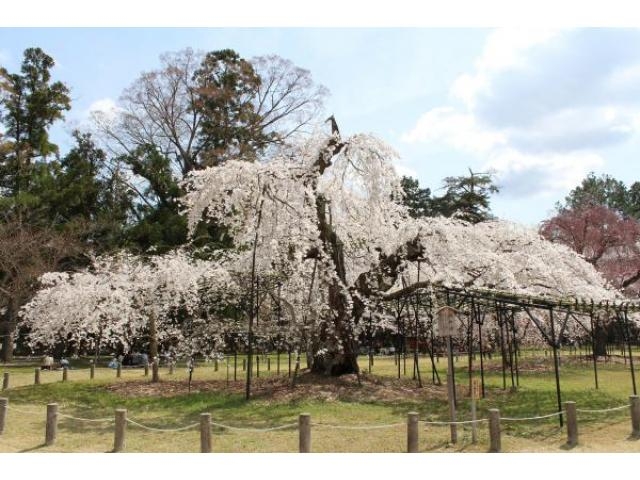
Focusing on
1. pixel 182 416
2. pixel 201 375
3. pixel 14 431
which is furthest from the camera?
pixel 201 375

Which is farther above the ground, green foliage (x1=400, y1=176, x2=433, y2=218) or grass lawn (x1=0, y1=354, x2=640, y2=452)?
green foliage (x1=400, y1=176, x2=433, y2=218)

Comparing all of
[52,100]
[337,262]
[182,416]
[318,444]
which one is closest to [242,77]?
[52,100]

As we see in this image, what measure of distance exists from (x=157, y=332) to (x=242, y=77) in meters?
18.2

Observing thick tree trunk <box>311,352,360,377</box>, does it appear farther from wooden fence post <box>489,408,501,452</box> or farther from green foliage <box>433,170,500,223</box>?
green foliage <box>433,170,500,223</box>

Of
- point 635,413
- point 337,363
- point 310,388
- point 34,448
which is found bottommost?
point 34,448

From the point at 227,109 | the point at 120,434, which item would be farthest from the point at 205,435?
the point at 227,109

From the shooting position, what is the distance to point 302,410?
11727mm

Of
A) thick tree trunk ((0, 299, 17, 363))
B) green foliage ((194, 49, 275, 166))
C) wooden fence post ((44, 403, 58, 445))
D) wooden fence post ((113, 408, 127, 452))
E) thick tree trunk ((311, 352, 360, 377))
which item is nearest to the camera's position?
wooden fence post ((113, 408, 127, 452))

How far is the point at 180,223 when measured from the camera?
27.2m

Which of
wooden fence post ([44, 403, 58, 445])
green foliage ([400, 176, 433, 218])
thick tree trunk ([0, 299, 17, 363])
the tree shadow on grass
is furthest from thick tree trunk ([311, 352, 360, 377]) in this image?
green foliage ([400, 176, 433, 218])

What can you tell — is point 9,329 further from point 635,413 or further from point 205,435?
point 635,413

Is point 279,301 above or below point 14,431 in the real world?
above

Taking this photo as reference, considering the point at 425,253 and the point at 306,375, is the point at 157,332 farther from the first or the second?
the point at 425,253

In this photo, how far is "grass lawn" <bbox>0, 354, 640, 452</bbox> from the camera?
8.73 m
